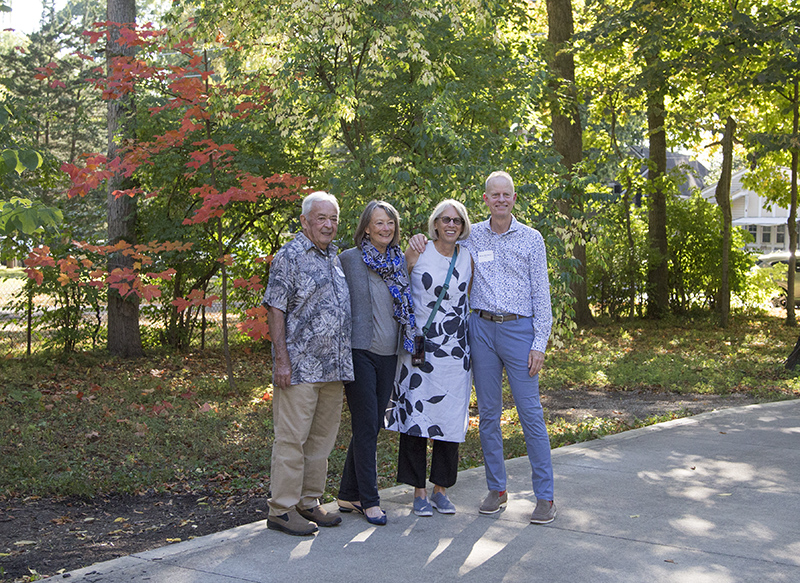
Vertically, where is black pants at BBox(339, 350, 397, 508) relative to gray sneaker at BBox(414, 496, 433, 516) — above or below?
above

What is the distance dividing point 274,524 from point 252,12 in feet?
20.9

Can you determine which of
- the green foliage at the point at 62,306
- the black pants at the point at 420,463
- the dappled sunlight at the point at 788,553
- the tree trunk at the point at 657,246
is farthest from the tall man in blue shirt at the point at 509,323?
the tree trunk at the point at 657,246

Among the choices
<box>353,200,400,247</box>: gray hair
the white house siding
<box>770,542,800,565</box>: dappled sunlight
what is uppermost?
the white house siding

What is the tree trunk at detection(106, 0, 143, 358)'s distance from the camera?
11672 mm

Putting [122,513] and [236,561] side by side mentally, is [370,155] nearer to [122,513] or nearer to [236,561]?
[122,513]

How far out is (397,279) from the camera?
4.87m

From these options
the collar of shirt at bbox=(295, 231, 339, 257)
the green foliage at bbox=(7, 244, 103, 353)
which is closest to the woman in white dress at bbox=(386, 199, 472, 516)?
the collar of shirt at bbox=(295, 231, 339, 257)

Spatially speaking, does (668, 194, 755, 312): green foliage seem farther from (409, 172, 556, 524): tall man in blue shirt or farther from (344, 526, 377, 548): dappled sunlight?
(344, 526, 377, 548): dappled sunlight

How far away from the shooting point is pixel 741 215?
182ft

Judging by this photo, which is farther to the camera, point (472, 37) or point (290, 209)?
point (290, 209)

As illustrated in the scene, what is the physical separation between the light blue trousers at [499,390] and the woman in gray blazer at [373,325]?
49cm

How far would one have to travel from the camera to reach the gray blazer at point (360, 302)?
15.7ft

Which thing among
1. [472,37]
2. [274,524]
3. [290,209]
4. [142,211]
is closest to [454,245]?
[274,524]

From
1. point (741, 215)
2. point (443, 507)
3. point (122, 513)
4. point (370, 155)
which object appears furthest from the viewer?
point (741, 215)
